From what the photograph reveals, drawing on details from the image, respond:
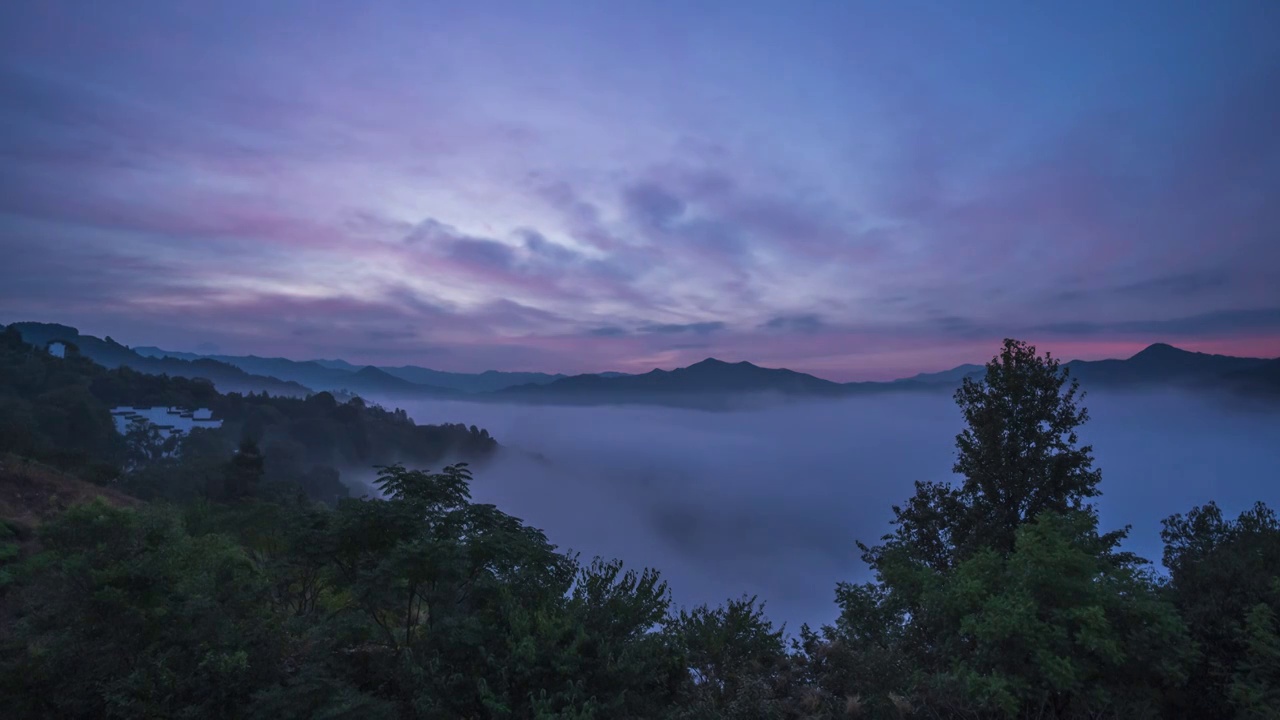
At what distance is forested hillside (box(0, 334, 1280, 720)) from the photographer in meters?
6.22

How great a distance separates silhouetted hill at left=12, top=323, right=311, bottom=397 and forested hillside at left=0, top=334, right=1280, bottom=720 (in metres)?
134

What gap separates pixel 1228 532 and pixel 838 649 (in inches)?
339

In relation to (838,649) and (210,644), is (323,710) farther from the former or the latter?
(838,649)

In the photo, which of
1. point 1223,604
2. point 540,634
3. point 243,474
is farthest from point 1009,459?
point 243,474

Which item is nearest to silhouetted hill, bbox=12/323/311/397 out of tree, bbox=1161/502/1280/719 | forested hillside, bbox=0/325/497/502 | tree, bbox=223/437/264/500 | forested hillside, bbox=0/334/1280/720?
forested hillside, bbox=0/325/497/502

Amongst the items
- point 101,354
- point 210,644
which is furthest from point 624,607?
point 101,354

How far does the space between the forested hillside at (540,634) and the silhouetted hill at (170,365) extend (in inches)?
5293

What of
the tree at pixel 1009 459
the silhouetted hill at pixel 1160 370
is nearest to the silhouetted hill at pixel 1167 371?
the silhouetted hill at pixel 1160 370

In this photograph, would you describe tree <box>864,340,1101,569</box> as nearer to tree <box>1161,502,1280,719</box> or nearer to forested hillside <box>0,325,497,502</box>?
→ tree <box>1161,502,1280,719</box>

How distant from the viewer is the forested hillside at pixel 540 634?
20.4ft

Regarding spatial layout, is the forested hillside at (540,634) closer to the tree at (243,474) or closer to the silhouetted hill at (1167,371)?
the tree at (243,474)

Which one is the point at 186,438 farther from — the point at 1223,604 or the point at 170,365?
the point at 170,365

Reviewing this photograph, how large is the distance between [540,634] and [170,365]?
580 ft

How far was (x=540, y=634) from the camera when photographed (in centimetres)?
683
